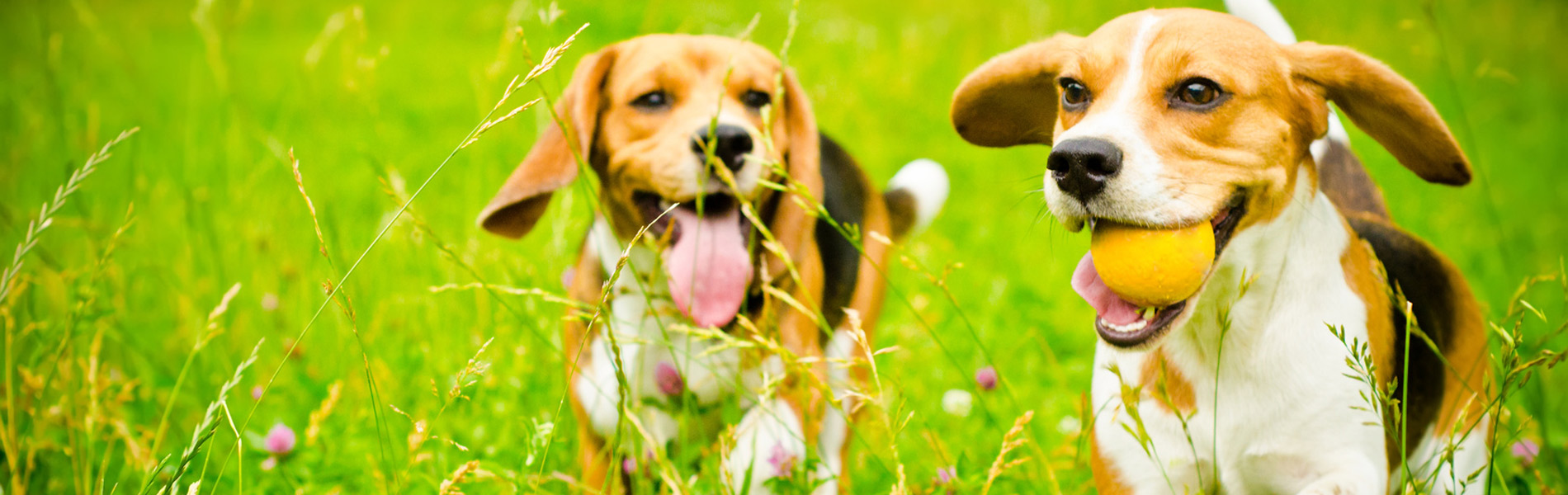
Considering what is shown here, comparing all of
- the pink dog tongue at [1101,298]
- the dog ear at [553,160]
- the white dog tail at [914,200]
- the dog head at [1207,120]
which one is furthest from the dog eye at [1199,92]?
the white dog tail at [914,200]

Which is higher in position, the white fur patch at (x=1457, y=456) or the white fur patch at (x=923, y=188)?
the white fur patch at (x=1457, y=456)

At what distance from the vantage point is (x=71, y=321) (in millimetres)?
2219

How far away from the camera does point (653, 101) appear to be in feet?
9.76

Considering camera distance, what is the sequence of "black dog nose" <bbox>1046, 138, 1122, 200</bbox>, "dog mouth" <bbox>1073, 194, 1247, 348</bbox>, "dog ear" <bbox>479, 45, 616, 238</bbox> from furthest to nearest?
"dog ear" <bbox>479, 45, 616, 238</bbox> → "dog mouth" <bbox>1073, 194, 1247, 348</bbox> → "black dog nose" <bbox>1046, 138, 1122, 200</bbox>

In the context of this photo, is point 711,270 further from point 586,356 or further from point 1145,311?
point 1145,311

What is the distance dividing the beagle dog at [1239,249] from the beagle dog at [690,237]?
782mm

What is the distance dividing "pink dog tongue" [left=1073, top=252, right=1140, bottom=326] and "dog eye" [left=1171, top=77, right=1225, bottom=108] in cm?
35

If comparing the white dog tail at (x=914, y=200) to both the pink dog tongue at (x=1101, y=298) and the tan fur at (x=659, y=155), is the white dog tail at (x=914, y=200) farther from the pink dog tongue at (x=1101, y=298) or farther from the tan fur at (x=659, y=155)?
the pink dog tongue at (x=1101, y=298)

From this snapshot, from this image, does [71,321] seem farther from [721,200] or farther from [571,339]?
[721,200]

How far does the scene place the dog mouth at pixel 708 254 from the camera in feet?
9.03

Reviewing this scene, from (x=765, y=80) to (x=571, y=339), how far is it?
902mm

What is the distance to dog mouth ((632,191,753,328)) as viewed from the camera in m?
2.75

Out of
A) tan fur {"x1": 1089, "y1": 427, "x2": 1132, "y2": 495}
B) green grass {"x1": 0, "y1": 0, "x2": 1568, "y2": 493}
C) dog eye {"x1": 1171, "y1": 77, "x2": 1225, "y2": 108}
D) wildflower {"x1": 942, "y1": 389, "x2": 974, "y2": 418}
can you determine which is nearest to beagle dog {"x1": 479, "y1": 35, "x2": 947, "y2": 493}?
green grass {"x1": 0, "y1": 0, "x2": 1568, "y2": 493}

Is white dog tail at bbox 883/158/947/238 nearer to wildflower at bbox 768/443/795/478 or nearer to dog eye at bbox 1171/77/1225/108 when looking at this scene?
wildflower at bbox 768/443/795/478
